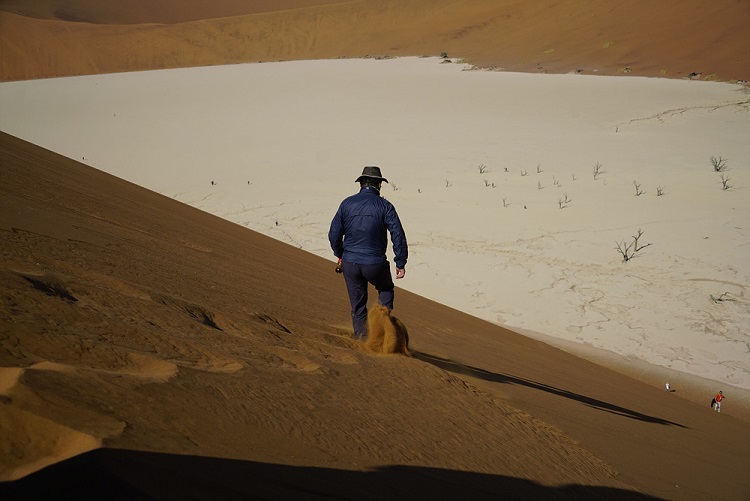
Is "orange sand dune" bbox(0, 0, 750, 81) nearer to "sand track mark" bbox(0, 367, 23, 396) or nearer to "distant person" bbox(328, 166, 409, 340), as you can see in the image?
"distant person" bbox(328, 166, 409, 340)

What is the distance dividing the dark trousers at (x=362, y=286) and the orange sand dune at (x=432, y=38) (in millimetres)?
32529

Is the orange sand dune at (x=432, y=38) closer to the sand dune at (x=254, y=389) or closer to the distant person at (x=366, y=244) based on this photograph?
the sand dune at (x=254, y=389)

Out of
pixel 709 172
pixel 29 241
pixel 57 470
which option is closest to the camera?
pixel 57 470

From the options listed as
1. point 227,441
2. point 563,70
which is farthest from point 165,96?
point 227,441

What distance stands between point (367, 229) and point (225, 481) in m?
3.55

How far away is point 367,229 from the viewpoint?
18.7 feet

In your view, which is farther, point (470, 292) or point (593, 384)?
point (470, 292)

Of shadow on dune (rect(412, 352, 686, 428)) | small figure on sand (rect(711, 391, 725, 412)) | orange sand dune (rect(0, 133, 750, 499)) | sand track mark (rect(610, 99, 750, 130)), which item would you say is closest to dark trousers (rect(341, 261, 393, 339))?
orange sand dune (rect(0, 133, 750, 499))

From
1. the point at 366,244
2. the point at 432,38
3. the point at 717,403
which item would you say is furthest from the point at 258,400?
the point at 432,38

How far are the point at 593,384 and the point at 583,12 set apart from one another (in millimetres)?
49136

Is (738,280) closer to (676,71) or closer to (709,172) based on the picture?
(709,172)

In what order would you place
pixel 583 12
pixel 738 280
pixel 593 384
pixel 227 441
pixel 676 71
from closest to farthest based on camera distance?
pixel 227 441, pixel 593 384, pixel 738 280, pixel 676 71, pixel 583 12

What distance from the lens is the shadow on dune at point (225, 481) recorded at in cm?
192

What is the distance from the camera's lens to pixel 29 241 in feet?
17.0
